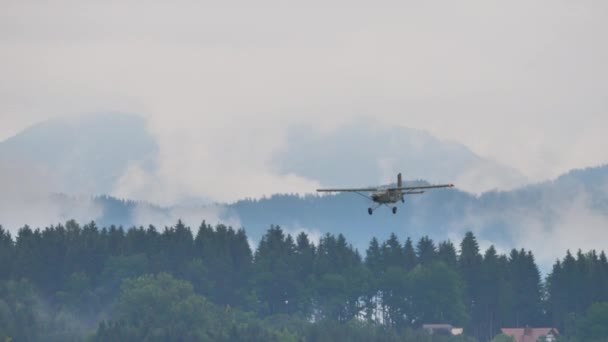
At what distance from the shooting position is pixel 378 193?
13175 centimetres
